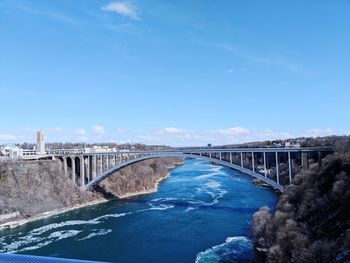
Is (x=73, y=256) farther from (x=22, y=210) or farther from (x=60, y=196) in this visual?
(x=60, y=196)

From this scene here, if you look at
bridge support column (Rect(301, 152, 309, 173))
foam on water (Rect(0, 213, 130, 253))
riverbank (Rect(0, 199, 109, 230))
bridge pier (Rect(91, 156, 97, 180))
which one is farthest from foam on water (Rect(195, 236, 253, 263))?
bridge pier (Rect(91, 156, 97, 180))

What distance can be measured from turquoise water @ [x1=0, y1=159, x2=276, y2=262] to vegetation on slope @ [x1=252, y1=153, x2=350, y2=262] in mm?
1728

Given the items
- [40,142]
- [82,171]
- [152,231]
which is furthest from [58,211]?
[40,142]

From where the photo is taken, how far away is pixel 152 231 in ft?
58.2

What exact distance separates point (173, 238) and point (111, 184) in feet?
52.7

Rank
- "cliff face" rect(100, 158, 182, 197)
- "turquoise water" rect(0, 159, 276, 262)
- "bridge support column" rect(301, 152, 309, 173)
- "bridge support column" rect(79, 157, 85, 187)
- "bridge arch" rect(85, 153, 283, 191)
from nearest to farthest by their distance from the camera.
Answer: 1. "turquoise water" rect(0, 159, 276, 262)
2. "bridge support column" rect(301, 152, 309, 173)
3. "bridge arch" rect(85, 153, 283, 191)
4. "bridge support column" rect(79, 157, 85, 187)
5. "cliff face" rect(100, 158, 182, 197)

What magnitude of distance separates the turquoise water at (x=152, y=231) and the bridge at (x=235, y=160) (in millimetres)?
2242

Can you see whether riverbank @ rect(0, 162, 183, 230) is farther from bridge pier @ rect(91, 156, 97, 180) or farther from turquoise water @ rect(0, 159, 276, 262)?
bridge pier @ rect(91, 156, 97, 180)

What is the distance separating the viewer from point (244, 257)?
13227 mm

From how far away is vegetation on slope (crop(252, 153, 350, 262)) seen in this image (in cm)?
917

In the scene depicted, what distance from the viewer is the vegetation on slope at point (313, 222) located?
917cm

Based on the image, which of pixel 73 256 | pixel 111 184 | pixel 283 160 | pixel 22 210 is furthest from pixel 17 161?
pixel 283 160

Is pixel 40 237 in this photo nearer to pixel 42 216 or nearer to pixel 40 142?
pixel 42 216

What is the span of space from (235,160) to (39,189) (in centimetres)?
1390
